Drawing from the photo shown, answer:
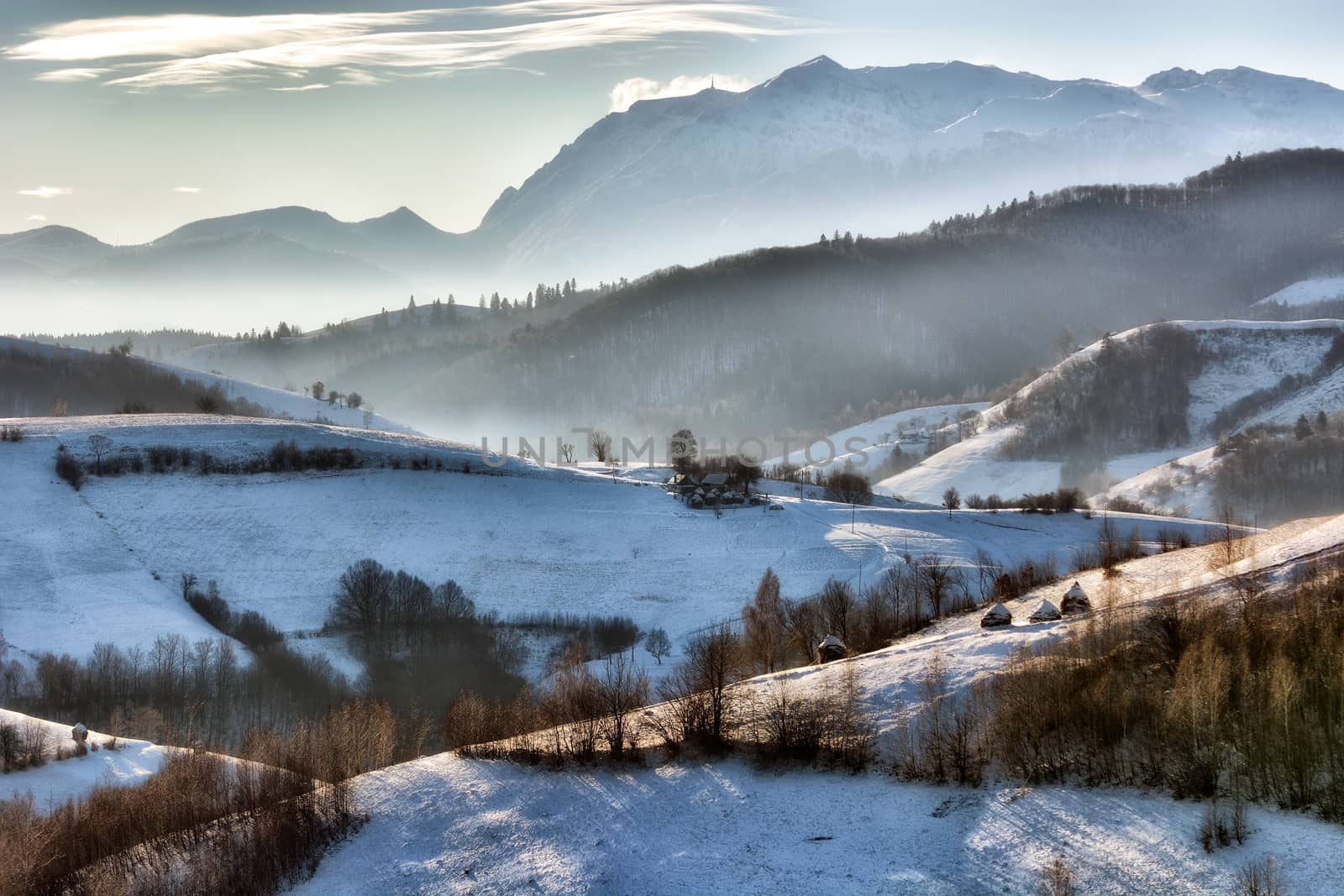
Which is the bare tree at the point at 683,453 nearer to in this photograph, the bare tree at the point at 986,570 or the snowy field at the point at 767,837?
the bare tree at the point at 986,570

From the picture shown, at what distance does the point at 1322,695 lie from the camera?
109ft

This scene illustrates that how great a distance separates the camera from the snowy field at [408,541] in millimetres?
91688

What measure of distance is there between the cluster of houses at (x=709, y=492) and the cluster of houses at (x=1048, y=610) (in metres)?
67.6

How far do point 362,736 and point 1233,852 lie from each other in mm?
35794

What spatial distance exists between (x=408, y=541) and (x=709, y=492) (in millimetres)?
35881

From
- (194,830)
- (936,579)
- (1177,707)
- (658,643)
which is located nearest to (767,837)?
(1177,707)

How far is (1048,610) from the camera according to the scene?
50625 mm

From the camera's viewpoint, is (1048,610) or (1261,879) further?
(1048,610)

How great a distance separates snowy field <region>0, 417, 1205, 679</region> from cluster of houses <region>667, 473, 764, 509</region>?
251cm

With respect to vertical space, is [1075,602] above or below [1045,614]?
above

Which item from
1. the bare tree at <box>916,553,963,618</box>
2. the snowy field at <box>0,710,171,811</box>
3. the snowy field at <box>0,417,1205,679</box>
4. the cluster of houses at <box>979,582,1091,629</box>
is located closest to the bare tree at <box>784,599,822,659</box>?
the bare tree at <box>916,553,963,618</box>

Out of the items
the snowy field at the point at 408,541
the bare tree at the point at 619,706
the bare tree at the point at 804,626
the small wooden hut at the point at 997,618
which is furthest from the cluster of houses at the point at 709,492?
the small wooden hut at the point at 997,618

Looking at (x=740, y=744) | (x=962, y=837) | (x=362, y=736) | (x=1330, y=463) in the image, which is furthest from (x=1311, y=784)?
(x=1330, y=463)

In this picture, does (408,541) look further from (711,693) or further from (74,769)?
(711,693)
